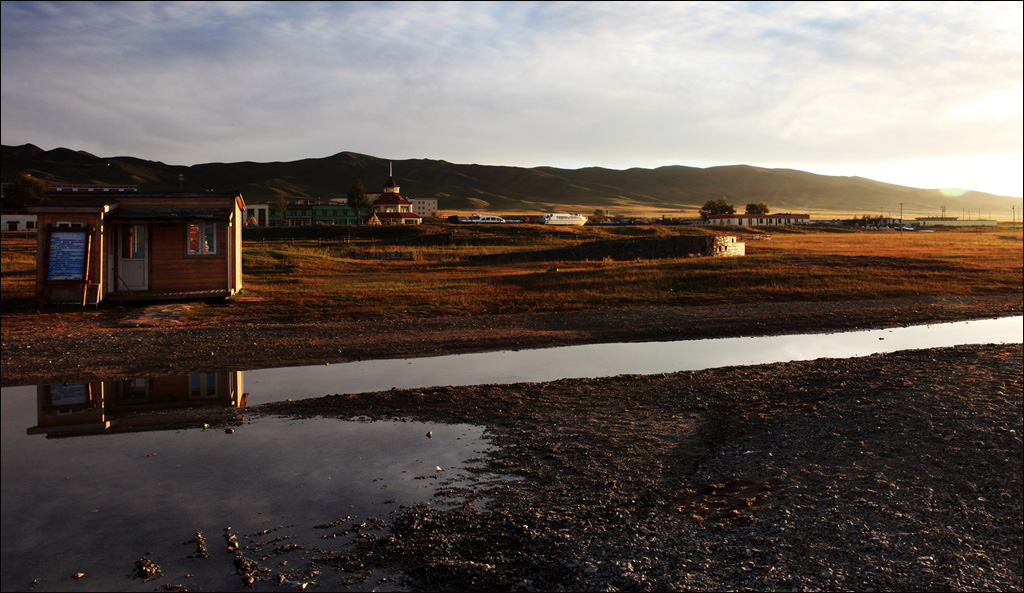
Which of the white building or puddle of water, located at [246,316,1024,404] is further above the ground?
the white building

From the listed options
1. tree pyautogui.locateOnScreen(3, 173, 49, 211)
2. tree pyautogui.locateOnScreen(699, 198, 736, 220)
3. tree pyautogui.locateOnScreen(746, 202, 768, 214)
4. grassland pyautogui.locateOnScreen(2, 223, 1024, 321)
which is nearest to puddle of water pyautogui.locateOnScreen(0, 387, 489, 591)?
grassland pyautogui.locateOnScreen(2, 223, 1024, 321)

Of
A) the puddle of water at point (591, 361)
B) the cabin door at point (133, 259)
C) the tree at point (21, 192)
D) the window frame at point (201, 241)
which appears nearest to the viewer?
the puddle of water at point (591, 361)

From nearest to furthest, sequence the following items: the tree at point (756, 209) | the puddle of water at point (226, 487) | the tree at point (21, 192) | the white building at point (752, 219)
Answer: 1. the puddle of water at point (226, 487)
2. the tree at point (21, 192)
3. the white building at point (752, 219)
4. the tree at point (756, 209)

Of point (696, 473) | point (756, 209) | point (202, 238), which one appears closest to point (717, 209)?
point (756, 209)

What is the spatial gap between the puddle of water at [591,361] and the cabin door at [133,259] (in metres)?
10.6

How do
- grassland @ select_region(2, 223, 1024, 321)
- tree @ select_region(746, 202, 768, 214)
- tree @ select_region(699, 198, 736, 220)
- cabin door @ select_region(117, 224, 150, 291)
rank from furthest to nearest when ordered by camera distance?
tree @ select_region(746, 202, 768, 214)
tree @ select_region(699, 198, 736, 220)
grassland @ select_region(2, 223, 1024, 321)
cabin door @ select_region(117, 224, 150, 291)

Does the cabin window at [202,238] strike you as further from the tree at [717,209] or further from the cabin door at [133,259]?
the tree at [717,209]

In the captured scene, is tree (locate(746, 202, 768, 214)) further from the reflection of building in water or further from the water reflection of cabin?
A: the reflection of building in water

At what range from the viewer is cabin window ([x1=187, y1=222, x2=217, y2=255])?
21256 millimetres

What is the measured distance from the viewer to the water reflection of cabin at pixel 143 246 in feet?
62.8

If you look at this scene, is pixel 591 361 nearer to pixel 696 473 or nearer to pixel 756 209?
pixel 696 473

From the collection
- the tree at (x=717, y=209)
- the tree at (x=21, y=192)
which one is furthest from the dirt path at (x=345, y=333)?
the tree at (x=717, y=209)

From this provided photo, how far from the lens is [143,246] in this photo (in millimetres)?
20969

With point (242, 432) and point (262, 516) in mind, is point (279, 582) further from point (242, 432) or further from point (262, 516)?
point (242, 432)
